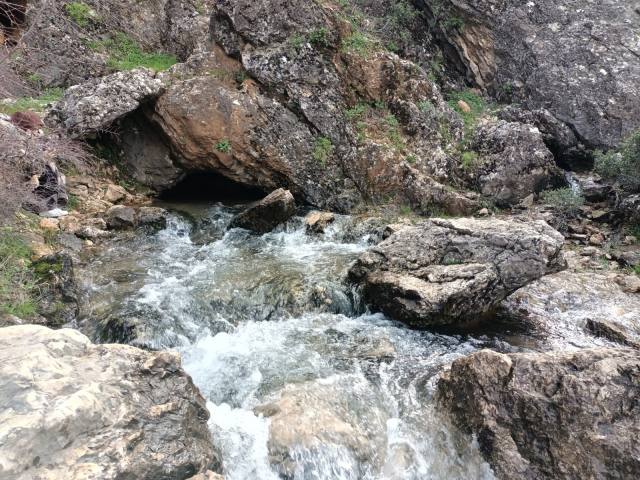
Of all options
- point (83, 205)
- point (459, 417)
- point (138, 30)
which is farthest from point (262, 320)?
point (138, 30)

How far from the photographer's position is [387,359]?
529cm

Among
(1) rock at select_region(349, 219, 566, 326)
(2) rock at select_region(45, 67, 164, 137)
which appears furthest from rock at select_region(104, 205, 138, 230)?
(1) rock at select_region(349, 219, 566, 326)

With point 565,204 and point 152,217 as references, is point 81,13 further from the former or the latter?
point 565,204

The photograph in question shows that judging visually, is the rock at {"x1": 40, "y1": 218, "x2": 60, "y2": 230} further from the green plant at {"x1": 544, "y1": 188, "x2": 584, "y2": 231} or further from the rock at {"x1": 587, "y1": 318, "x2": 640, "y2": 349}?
the green plant at {"x1": 544, "y1": 188, "x2": 584, "y2": 231}

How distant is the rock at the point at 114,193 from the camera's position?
9781mm

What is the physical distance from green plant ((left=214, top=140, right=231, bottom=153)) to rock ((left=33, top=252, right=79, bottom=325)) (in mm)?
5077

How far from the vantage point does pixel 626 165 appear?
977cm

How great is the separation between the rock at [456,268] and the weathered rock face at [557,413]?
187 centimetres

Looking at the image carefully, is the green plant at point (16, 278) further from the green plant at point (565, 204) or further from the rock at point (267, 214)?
the green plant at point (565, 204)

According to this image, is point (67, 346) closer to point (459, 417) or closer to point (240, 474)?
point (240, 474)

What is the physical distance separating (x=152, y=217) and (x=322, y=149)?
15.8 ft

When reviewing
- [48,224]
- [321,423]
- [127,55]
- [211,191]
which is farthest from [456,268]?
[127,55]

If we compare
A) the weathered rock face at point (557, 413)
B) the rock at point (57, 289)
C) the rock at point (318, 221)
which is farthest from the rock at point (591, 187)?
the rock at point (57, 289)

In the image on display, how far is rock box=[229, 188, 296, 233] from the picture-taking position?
370 inches
